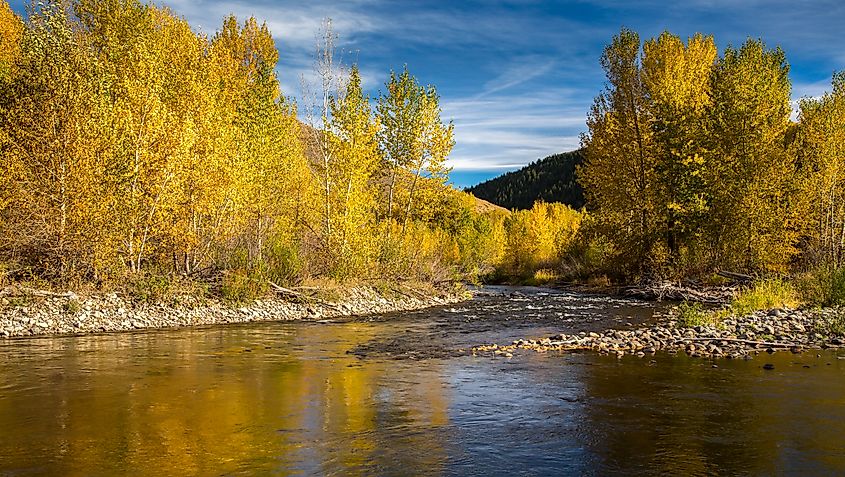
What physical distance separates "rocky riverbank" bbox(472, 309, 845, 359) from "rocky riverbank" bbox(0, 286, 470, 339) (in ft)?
37.1

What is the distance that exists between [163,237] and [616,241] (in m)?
27.0

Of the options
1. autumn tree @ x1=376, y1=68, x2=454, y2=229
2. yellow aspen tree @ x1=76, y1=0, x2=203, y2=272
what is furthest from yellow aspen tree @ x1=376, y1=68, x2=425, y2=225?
yellow aspen tree @ x1=76, y1=0, x2=203, y2=272

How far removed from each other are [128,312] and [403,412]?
15.4 metres

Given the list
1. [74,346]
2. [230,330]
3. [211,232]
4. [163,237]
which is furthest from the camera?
[211,232]

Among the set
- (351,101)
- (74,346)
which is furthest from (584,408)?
(351,101)

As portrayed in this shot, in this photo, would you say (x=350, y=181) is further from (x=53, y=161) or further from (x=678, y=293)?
(x=678, y=293)

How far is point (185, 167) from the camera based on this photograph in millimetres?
25391

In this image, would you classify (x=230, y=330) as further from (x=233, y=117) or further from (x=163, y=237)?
(x=233, y=117)

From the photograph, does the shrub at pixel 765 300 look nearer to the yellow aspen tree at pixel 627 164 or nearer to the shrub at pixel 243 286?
the yellow aspen tree at pixel 627 164

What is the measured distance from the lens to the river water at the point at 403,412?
24.7 ft

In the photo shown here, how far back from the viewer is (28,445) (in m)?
8.11

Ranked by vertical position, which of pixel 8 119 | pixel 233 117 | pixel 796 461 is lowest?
pixel 796 461

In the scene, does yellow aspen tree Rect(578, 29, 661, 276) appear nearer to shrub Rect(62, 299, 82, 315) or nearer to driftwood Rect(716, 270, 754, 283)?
driftwood Rect(716, 270, 754, 283)

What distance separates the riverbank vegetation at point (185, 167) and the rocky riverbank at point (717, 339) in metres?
14.1
